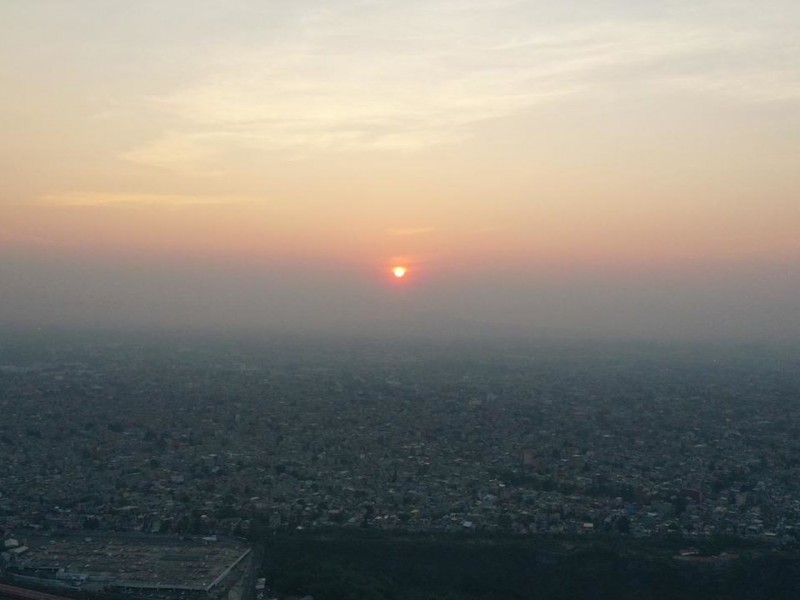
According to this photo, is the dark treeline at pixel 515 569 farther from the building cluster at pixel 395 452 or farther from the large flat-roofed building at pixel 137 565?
the building cluster at pixel 395 452

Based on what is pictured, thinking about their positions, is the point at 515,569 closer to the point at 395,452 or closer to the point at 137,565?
the point at 137,565

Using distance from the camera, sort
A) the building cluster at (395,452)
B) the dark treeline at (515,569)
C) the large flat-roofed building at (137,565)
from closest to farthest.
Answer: the large flat-roofed building at (137,565), the dark treeline at (515,569), the building cluster at (395,452)

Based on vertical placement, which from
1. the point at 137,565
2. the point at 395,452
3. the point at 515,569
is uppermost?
the point at 395,452

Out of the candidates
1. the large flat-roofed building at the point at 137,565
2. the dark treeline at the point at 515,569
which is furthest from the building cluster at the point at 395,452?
the dark treeline at the point at 515,569

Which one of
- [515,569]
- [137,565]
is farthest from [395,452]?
[137,565]

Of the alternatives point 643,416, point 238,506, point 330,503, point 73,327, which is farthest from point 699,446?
point 73,327

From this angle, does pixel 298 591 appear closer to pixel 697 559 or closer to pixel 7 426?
pixel 697 559

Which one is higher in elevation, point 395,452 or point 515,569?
point 395,452
